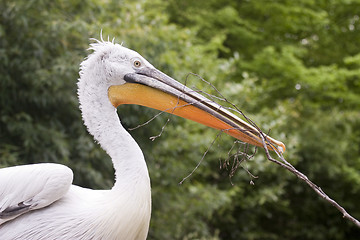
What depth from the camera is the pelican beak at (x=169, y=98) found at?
3.41m

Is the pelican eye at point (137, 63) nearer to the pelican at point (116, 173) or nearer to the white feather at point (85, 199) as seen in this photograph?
the pelican at point (116, 173)

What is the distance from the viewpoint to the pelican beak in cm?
341

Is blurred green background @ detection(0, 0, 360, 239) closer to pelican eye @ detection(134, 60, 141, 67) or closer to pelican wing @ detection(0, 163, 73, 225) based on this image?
pelican eye @ detection(134, 60, 141, 67)

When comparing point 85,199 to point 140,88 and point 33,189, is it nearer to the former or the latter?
point 33,189

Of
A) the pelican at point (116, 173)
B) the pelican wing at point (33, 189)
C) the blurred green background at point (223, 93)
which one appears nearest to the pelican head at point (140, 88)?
the pelican at point (116, 173)

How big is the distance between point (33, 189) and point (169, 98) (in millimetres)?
1033

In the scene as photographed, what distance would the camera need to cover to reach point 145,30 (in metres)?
7.81

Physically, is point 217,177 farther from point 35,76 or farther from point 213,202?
point 35,76

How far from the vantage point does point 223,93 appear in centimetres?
897

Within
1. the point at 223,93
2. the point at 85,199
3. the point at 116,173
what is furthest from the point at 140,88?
the point at 223,93

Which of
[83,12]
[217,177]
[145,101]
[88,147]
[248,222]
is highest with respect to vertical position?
[145,101]

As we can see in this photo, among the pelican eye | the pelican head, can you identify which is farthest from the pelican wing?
the pelican eye

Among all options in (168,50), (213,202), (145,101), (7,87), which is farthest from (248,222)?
(145,101)

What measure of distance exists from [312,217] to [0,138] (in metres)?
7.73
